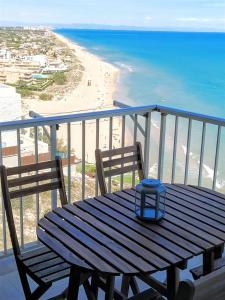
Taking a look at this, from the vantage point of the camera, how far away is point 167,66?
111 ft

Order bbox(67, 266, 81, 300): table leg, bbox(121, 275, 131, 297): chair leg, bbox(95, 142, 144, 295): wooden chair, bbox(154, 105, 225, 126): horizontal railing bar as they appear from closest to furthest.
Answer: bbox(67, 266, 81, 300): table leg < bbox(121, 275, 131, 297): chair leg < bbox(95, 142, 144, 295): wooden chair < bbox(154, 105, 225, 126): horizontal railing bar

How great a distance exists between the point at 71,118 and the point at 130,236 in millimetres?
1395

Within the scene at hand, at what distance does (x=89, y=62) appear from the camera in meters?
24.2

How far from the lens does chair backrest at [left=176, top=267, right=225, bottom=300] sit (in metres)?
0.94

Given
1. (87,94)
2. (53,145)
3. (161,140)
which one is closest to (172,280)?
(53,145)

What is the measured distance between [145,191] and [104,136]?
2808 millimetres

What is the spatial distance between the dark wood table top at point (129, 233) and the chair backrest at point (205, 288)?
587 mm

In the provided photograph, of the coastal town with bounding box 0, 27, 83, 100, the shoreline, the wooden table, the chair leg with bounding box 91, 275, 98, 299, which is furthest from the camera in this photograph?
the shoreline

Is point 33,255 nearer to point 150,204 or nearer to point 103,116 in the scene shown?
point 150,204

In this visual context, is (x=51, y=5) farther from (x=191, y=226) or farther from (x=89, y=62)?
(x=191, y=226)

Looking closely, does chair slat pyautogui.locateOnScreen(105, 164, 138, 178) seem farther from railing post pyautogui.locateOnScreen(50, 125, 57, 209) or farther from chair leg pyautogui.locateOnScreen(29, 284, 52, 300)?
chair leg pyautogui.locateOnScreen(29, 284, 52, 300)

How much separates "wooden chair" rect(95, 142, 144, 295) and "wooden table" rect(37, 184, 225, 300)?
0.98 ft

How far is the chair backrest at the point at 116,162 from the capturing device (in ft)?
8.41

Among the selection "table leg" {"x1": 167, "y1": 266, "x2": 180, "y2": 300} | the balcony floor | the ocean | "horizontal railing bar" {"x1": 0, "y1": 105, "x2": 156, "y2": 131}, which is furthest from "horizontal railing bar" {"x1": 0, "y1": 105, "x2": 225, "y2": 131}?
the ocean
